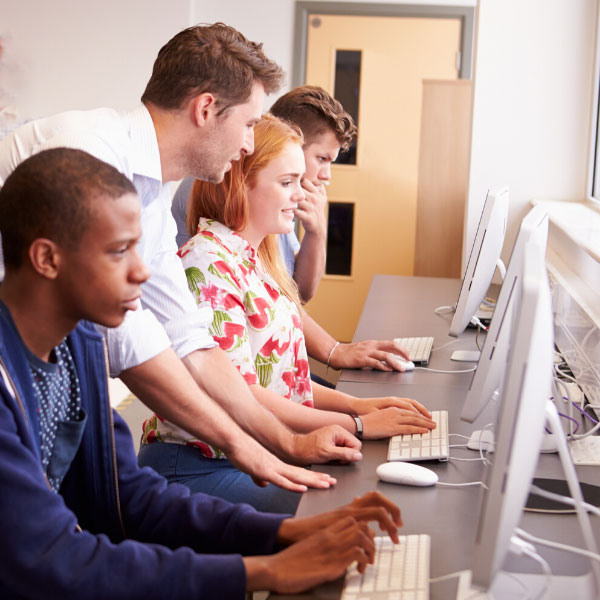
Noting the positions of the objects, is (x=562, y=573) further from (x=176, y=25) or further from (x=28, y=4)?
(x=28, y=4)

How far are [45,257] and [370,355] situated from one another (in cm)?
130

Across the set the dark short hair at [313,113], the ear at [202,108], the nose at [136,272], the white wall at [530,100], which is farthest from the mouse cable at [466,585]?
the white wall at [530,100]

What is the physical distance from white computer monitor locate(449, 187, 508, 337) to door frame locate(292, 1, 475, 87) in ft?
10.4

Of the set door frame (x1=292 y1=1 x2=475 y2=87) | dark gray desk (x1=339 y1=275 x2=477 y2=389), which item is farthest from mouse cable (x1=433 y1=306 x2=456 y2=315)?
door frame (x1=292 y1=1 x2=475 y2=87)

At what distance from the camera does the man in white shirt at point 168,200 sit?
1.39m

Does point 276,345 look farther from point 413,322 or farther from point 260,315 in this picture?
point 413,322

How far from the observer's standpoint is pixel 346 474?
1.39 meters

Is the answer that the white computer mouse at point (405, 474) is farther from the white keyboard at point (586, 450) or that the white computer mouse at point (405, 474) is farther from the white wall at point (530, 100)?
the white wall at point (530, 100)

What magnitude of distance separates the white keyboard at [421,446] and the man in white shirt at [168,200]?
0.28ft

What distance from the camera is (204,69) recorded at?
5.37 ft

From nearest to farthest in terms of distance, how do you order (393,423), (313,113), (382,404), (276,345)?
(393,423) → (382,404) → (276,345) → (313,113)

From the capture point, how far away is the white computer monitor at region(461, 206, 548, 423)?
1.22 meters

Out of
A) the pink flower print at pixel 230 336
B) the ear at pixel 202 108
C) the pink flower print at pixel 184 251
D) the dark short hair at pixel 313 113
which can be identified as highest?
the dark short hair at pixel 313 113

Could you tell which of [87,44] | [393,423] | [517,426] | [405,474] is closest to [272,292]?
[393,423]
